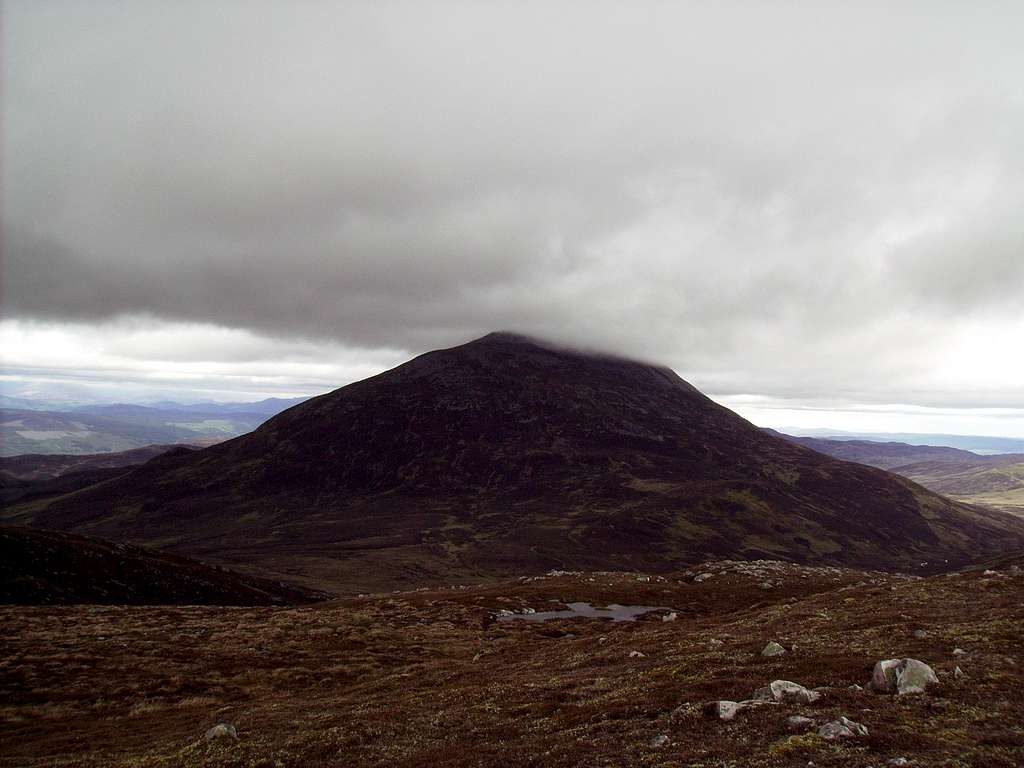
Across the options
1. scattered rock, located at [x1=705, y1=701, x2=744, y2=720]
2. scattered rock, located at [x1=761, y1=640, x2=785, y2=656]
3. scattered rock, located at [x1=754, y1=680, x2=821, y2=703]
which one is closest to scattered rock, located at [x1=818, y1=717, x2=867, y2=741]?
scattered rock, located at [x1=705, y1=701, x2=744, y2=720]

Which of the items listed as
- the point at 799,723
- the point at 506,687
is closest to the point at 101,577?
the point at 506,687

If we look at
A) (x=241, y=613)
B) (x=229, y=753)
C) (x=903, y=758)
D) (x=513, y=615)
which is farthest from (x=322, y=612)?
(x=903, y=758)

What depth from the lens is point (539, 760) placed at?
65.9 ft

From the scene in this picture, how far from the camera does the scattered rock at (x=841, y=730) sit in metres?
17.9

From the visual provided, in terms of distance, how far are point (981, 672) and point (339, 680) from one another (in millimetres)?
47059

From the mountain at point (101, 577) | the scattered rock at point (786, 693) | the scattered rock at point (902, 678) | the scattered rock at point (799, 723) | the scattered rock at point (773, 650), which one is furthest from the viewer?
the mountain at point (101, 577)

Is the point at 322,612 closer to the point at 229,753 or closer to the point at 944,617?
the point at 229,753

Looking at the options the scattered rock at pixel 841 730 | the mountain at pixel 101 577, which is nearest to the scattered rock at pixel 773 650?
the scattered rock at pixel 841 730

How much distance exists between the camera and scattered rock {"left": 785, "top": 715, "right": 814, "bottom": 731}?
19.3 m

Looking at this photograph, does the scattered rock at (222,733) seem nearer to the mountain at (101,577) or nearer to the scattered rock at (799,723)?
the scattered rock at (799,723)

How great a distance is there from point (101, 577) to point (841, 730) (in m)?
120

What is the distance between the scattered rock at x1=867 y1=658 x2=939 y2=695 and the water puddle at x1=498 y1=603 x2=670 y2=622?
63.5 meters

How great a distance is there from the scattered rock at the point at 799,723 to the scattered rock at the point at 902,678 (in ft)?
20.0

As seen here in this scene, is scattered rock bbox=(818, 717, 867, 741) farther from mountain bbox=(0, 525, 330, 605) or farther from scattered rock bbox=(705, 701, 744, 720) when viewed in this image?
mountain bbox=(0, 525, 330, 605)
